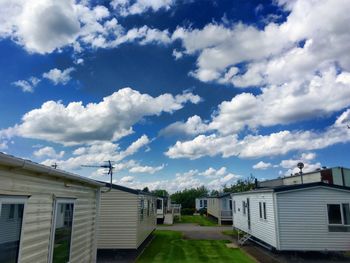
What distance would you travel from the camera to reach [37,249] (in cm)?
641

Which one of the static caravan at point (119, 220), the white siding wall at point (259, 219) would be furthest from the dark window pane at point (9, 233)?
the white siding wall at point (259, 219)

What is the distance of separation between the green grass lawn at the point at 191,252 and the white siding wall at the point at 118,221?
121cm

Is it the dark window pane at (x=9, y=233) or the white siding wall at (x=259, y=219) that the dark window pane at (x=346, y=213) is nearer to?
the white siding wall at (x=259, y=219)

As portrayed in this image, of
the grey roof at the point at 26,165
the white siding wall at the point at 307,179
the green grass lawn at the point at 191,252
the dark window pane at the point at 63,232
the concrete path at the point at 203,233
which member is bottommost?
the green grass lawn at the point at 191,252

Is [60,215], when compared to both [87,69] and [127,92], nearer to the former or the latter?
[87,69]

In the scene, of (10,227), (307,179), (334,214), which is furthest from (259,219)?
(10,227)

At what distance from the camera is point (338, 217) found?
1562 cm

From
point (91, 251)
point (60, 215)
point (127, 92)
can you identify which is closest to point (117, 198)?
point (91, 251)

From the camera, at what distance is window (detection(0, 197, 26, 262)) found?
16.8ft

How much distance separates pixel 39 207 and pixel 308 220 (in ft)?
42.2

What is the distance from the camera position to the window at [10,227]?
5.11 meters

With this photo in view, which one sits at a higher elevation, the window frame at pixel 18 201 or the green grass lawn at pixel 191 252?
the window frame at pixel 18 201

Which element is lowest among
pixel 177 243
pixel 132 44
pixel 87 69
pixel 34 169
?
pixel 177 243

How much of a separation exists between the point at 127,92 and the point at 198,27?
296 inches
